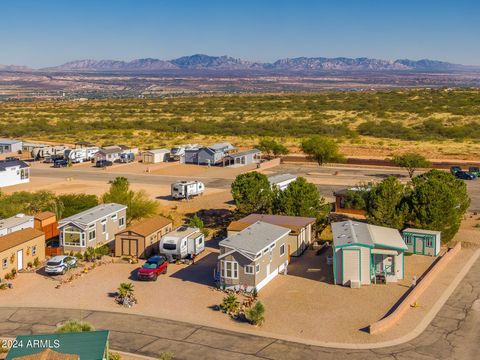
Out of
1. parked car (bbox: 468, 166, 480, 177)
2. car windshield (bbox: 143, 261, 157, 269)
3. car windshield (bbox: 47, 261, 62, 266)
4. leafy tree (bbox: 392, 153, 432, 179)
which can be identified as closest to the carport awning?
car windshield (bbox: 143, 261, 157, 269)

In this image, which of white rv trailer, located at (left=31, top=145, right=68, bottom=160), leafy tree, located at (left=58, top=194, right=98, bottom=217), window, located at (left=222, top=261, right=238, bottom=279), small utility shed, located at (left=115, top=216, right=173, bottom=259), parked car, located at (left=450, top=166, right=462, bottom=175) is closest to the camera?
window, located at (left=222, top=261, right=238, bottom=279)

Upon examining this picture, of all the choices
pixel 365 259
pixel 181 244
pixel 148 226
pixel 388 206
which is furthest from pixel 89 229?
pixel 388 206

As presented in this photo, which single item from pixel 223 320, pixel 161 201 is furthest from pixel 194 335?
pixel 161 201

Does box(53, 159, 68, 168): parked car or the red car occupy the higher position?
box(53, 159, 68, 168): parked car

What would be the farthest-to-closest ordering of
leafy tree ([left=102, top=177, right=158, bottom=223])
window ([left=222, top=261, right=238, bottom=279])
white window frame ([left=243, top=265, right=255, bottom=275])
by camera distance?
leafy tree ([left=102, top=177, right=158, bottom=223])
window ([left=222, top=261, right=238, bottom=279])
white window frame ([left=243, top=265, right=255, bottom=275])

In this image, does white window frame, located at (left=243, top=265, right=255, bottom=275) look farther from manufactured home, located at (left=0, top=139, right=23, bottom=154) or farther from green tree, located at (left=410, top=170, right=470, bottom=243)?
manufactured home, located at (left=0, top=139, right=23, bottom=154)

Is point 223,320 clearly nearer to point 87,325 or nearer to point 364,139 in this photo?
point 87,325
